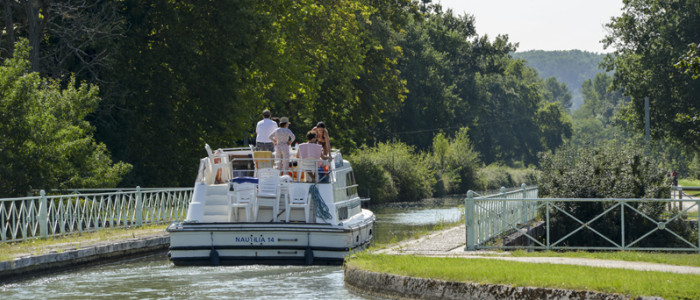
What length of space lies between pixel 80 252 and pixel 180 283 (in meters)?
3.67

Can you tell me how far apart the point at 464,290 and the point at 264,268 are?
7.59m

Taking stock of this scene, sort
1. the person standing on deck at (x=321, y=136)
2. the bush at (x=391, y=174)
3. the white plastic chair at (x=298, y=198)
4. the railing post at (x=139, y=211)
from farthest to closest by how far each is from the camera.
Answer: the bush at (x=391, y=174), the railing post at (x=139, y=211), the person standing on deck at (x=321, y=136), the white plastic chair at (x=298, y=198)

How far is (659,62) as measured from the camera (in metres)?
59.5

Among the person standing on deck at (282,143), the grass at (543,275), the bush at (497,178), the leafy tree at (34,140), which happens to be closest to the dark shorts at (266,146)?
the person standing on deck at (282,143)

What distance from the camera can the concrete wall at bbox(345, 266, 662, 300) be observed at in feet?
43.1

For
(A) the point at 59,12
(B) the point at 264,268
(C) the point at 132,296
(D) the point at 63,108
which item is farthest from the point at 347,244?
(A) the point at 59,12

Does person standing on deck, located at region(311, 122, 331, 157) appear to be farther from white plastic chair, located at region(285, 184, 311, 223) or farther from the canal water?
the canal water

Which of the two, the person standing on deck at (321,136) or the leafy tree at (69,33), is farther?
the leafy tree at (69,33)

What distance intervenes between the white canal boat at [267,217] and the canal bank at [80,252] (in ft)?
6.97

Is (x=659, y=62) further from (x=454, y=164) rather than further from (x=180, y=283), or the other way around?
(x=180, y=283)

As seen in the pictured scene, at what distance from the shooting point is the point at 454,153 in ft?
270

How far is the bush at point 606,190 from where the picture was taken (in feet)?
83.2

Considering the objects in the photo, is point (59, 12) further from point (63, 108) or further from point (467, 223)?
point (467, 223)

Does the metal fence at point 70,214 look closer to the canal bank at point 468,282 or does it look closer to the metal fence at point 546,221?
the canal bank at point 468,282
